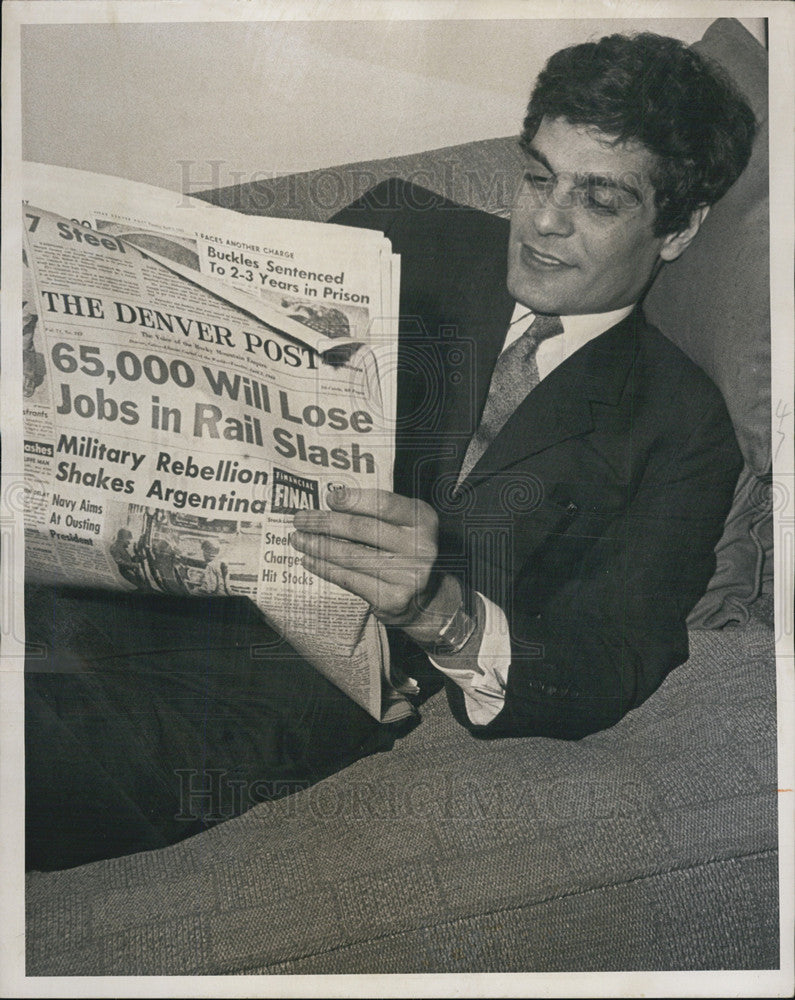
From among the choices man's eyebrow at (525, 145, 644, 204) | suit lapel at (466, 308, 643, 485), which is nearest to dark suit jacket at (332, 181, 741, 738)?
suit lapel at (466, 308, 643, 485)

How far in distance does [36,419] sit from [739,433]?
108 cm

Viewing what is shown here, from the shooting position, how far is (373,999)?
4.28ft

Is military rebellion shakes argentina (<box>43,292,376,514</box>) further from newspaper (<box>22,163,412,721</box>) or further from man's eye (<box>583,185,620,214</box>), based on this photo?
man's eye (<box>583,185,620,214</box>)

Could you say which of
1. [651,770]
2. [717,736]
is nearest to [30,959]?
[651,770]

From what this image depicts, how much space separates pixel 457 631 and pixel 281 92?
2.85ft

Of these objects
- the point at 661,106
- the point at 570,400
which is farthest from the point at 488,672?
the point at 661,106

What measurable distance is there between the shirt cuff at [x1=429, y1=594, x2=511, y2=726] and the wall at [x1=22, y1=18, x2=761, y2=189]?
0.74 metres

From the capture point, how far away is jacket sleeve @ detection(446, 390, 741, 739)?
51.1 inches

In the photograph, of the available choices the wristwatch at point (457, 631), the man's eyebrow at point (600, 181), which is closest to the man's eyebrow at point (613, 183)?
the man's eyebrow at point (600, 181)

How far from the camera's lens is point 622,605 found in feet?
4.26

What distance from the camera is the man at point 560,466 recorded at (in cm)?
129

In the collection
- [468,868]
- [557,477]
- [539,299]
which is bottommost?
[468,868]

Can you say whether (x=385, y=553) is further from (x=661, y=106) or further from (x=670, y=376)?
(x=661, y=106)

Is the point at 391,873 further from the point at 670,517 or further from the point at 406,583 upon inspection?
the point at 670,517
